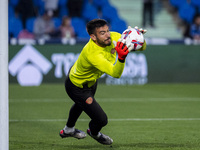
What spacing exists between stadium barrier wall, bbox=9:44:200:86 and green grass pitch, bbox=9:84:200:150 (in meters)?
0.33

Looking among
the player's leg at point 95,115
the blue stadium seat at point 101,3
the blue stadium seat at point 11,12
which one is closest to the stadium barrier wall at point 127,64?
the blue stadium seat at point 11,12

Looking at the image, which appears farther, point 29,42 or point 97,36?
point 29,42

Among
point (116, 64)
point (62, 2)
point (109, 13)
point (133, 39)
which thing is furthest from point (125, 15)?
point (116, 64)

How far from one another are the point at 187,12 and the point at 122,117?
406 inches

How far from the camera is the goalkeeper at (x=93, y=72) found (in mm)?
5518

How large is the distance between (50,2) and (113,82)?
13.8ft

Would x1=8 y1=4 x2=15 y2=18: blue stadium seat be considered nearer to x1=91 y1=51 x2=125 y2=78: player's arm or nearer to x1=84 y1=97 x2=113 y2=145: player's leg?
x1=84 y1=97 x2=113 y2=145: player's leg

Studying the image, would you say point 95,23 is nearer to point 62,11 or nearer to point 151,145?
point 151,145

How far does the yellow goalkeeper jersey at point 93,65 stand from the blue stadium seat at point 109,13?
1153cm

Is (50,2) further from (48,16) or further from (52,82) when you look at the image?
(52,82)

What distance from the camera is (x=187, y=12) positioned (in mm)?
18141

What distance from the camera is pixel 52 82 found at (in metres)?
14.2

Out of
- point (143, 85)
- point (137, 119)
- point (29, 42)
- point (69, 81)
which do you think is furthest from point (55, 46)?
point (69, 81)

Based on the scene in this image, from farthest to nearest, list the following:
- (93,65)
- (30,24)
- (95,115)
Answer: (30,24) → (95,115) → (93,65)
